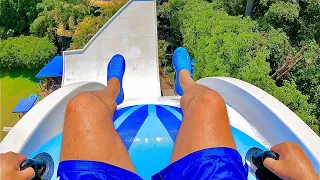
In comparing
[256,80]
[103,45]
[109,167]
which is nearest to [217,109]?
[109,167]

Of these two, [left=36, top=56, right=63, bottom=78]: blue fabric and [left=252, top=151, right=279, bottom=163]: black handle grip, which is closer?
[left=252, top=151, right=279, bottom=163]: black handle grip

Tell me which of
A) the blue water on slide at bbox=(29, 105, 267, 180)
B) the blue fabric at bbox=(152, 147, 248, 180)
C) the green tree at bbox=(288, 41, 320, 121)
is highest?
the blue fabric at bbox=(152, 147, 248, 180)

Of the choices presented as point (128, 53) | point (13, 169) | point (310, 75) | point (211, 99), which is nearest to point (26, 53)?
point (128, 53)

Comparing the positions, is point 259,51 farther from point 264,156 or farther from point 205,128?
point 205,128

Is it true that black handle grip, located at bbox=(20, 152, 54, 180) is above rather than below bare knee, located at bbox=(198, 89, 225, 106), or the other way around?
below

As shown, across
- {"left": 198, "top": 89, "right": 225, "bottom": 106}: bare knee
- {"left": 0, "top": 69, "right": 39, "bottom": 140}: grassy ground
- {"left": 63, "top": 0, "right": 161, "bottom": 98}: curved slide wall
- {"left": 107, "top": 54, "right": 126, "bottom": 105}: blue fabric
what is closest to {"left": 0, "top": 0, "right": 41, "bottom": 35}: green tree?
{"left": 0, "top": 69, "right": 39, "bottom": 140}: grassy ground

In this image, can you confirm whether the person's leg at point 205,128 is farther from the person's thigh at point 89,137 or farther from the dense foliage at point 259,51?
the dense foliage at point 259,51

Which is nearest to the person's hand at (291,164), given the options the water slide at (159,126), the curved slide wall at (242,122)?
the water slide at (159,126)

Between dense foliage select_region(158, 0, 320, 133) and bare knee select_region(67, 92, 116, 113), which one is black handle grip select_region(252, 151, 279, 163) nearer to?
bare knee select_region(67, 92, 116, 113)
